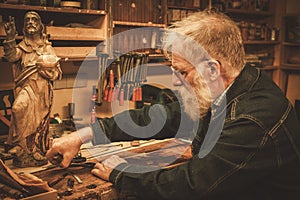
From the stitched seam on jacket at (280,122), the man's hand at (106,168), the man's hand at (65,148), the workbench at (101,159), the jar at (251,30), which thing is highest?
the jar at (251,30)

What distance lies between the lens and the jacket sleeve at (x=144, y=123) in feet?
5.74

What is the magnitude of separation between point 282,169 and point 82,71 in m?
1.78

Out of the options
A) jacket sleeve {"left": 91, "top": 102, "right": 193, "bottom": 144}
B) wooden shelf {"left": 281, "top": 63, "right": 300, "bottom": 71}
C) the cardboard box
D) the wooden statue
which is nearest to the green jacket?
jacket sleeve {"left": 91, "top": 102, "right": 193, "bottom": 144}

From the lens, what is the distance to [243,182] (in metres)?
1.27

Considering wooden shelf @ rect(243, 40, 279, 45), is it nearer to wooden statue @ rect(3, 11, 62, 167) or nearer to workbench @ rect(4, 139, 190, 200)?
workbench @ rect(4, 139, 190, 200)

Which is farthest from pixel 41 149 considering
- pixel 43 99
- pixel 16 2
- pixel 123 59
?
pixel 123 59

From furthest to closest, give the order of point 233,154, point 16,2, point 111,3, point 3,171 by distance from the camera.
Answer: point 111,3
point 16,2
point 3,171
point 233,154

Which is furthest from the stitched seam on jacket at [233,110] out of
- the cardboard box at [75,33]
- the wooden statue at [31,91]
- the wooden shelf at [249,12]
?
the wooden shelf at [249,12]

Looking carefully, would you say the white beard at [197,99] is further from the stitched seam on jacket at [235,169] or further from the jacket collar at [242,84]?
the stitched seam on jacket at [235,169]

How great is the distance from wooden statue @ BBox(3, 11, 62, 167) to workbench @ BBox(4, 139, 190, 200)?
0.11 m

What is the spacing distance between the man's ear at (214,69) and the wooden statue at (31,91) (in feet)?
2.37

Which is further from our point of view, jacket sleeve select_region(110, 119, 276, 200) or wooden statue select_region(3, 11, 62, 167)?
wooden statue select_region(3, 11, 62, 167)

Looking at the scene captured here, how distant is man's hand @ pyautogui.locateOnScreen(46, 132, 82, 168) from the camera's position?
1578 mm

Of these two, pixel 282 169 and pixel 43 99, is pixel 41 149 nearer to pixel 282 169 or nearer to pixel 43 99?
pixel 43 99
